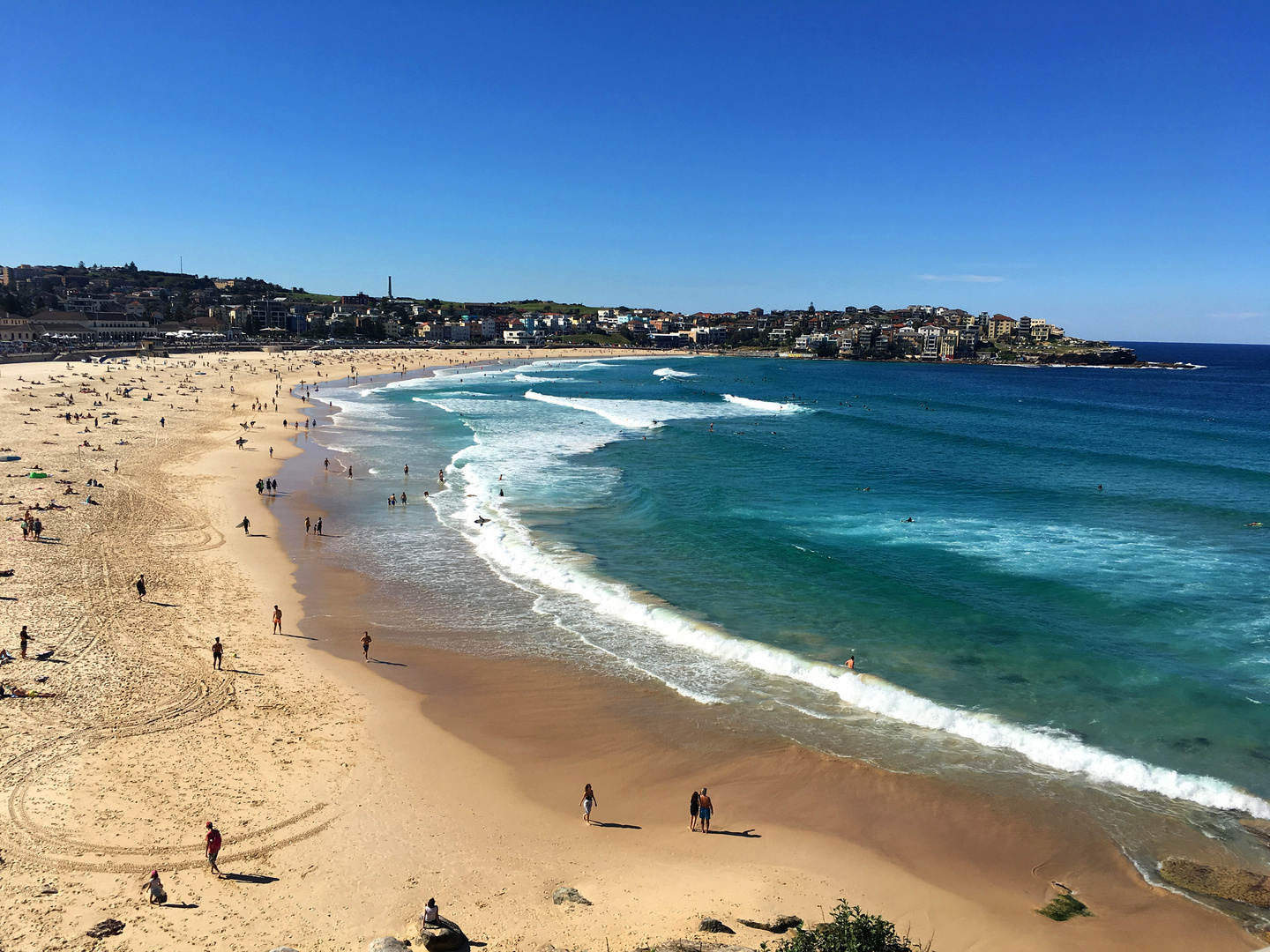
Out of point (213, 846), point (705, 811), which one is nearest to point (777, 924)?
point (705, 811)

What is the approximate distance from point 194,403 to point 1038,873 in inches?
2702

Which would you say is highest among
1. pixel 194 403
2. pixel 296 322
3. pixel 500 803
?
pixel 296 322

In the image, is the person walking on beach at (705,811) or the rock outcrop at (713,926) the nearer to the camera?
the rock outcrop at (713,926)

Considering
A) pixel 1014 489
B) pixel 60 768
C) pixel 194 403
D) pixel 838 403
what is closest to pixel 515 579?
pixel 60 768

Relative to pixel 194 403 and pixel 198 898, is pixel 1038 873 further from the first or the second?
pixel 194 403

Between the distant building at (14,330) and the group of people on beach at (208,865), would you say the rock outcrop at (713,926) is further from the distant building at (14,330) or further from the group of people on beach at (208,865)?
the distant building at (14,330)

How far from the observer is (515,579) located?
2434 cm

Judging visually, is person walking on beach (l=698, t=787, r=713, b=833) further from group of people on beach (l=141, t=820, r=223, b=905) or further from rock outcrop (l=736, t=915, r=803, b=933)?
group of people on beach (l=141, t=820, r=223, b=905)

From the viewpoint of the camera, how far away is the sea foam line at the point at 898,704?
13.9 m

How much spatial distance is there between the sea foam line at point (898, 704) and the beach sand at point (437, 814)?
2050 millimetres

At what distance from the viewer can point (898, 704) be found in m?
16.6

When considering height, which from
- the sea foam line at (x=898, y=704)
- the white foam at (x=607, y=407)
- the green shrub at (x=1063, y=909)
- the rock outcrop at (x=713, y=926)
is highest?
the white foam at (x=607, y=407)

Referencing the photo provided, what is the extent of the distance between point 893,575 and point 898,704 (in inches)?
338

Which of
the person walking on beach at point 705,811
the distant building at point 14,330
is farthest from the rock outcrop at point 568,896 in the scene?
the distant building at point 14,330
